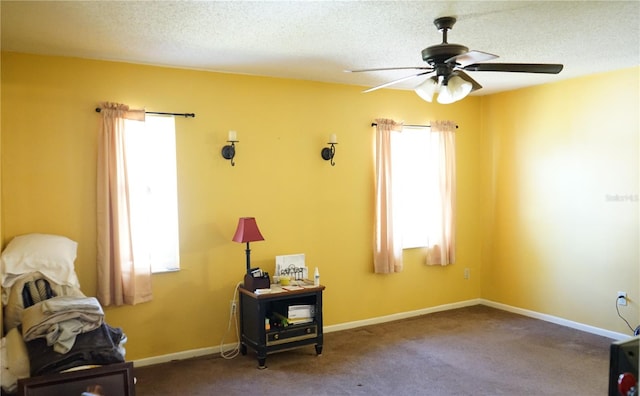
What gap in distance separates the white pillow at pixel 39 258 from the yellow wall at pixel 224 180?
0.28 meters

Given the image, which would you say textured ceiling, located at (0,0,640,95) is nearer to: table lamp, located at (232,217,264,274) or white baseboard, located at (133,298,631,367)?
table lamp, located at (232,217,264,274)

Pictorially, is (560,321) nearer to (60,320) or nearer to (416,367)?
(416,367)

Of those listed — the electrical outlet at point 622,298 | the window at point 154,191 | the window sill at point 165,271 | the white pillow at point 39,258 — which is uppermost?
the window at point 154,191

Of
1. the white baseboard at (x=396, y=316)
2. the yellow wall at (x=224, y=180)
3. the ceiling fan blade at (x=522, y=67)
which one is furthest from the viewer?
the white baseboard at (x=396, y=316)

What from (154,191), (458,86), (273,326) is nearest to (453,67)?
(458,86)

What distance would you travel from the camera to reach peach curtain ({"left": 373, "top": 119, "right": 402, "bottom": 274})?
15.8ft

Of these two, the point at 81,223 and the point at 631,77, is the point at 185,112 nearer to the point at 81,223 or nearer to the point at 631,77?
the point at 81,223

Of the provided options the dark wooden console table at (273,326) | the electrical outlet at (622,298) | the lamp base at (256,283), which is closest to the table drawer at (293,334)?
the dark wooden console table at (273,326)

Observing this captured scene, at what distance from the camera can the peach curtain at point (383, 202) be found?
4.80 metres

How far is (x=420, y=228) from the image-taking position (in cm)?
524

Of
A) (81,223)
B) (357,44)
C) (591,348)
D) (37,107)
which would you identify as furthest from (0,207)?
(591,348)

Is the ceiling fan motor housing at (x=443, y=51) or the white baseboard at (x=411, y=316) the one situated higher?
the ceiling fan motor housing at (x=443, y=51)

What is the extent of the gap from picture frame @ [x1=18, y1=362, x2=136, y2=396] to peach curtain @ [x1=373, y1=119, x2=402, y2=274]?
109 inches

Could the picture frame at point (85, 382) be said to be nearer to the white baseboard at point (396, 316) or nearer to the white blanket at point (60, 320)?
the white blanket at point (60, 320)
